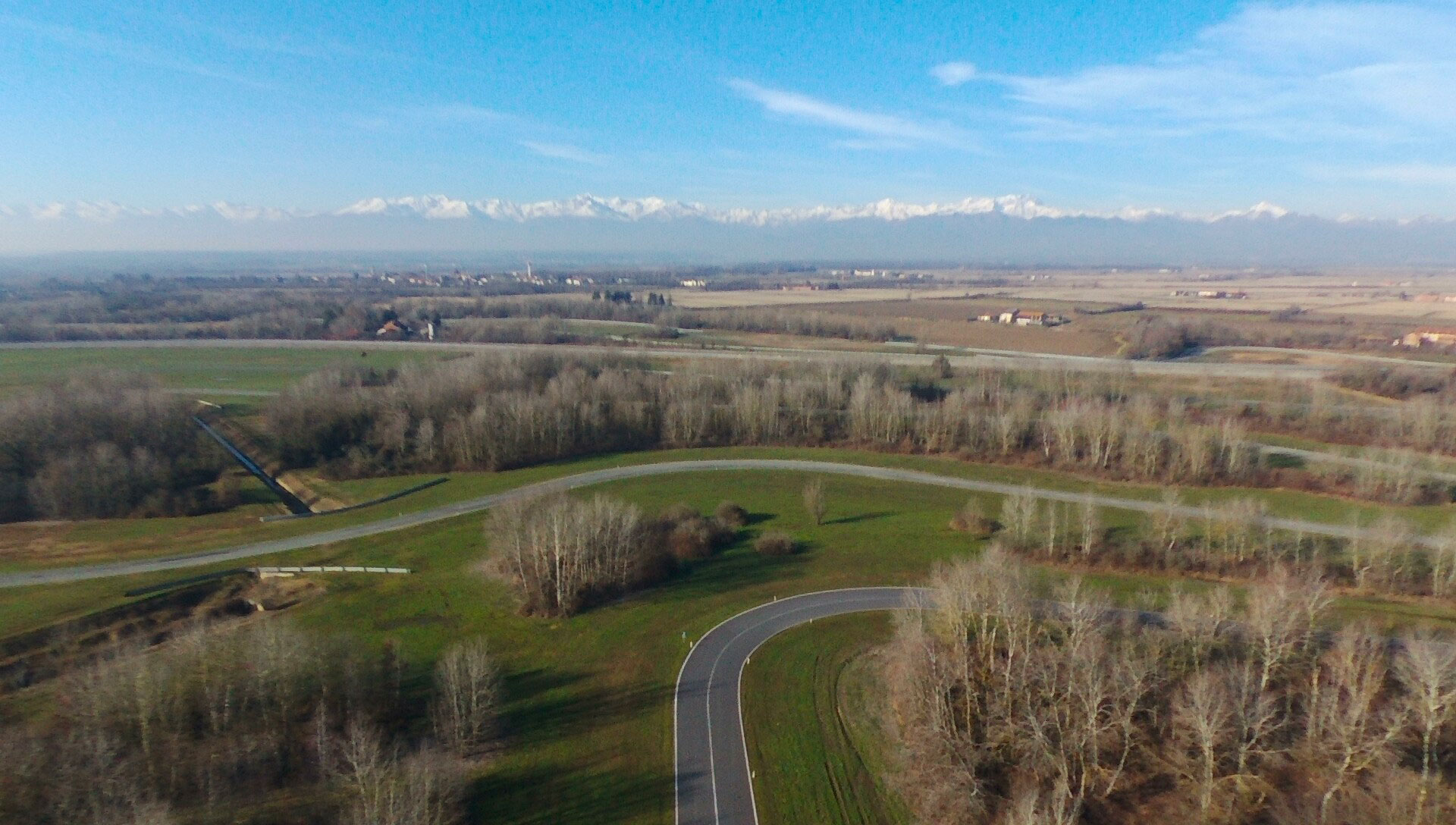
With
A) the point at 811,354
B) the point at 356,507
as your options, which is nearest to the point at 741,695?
the point at 356,507

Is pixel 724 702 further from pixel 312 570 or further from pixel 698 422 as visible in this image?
pixel 698 422

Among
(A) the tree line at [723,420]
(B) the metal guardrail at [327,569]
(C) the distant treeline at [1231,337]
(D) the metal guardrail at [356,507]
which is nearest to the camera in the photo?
(B) the metal guardrail at [327,569]

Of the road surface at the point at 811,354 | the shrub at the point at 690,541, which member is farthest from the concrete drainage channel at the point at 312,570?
the road surface at the point at 811,354

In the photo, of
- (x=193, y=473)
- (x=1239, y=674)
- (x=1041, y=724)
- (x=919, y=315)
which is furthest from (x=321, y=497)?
(x=919, y=315)

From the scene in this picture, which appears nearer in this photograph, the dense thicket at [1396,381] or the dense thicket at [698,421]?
the dense thicket at [698,421]

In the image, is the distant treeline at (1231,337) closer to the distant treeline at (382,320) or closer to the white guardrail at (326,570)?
the distant treeline at (382,320)

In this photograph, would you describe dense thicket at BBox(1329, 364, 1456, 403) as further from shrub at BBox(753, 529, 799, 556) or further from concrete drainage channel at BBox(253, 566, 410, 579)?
concrete drainage channel at BBox(253, 566, 410, 579)

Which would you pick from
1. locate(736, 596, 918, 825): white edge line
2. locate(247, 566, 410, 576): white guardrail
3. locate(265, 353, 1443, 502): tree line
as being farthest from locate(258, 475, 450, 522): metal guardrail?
locate(736, 596, 918, 825): white edge line
